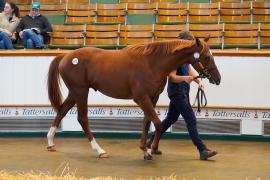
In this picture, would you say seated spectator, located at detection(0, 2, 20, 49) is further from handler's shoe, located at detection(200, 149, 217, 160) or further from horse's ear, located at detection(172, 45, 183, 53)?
handler's shoe, located at detection(200, 149, 217, 160)

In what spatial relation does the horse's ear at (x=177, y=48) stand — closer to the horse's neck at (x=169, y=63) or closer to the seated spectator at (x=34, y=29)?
the horse's neck at (x=169, y=63)

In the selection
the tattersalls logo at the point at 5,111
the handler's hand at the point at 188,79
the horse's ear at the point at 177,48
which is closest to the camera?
the handler's hand at the point at 188,79

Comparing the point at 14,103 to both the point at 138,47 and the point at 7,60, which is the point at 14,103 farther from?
the point at 138,47

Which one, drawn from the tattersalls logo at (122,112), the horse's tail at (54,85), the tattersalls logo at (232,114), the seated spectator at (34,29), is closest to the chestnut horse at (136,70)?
the horse's tail at (54,85)

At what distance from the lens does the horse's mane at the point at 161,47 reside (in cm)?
748

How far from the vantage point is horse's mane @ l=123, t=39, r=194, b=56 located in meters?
7.48

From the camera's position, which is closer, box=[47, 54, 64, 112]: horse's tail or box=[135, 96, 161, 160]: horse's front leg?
box=[135, 96, 161, 160]: horse's front leg

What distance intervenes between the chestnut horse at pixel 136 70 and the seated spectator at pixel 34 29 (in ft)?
8.46

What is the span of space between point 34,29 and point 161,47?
4131mm

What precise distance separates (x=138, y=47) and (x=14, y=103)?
2.95m

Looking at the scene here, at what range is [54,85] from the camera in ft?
27.9

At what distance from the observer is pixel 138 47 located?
25.4 ft

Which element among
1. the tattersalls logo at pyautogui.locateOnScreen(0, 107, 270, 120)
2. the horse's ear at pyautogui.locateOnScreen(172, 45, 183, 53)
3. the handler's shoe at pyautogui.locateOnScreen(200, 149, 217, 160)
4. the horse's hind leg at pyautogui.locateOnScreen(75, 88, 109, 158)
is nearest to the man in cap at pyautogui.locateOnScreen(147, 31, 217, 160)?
the handler's shoe at pyautogui.locateOnScreen(200, 149, 217, 160)

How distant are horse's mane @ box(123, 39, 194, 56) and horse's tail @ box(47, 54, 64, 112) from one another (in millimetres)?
1316
